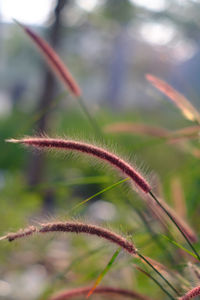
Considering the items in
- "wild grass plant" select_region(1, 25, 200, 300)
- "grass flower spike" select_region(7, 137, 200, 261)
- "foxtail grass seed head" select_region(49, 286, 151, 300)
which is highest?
"grass flower spike" select_region(7, 137, 200, 261)

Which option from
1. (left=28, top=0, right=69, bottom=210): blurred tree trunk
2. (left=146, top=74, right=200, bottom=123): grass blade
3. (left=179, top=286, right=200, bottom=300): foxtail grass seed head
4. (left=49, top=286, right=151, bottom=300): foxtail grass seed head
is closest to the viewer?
(left=179, top=286, right=200, bottom=300): foxtail grass seed head

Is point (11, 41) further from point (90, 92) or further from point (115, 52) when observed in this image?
point (90, 92)

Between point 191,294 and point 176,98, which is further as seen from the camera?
point 176,98

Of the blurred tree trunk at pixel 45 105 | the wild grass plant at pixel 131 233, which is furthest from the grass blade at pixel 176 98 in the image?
the blurred tree trunk at pixel 45 105

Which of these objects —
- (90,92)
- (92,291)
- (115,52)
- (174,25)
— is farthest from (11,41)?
(90,92)

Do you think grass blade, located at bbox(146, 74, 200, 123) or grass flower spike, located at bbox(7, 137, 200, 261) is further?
grass blade, located at bbox(146, 74, 200, 123)

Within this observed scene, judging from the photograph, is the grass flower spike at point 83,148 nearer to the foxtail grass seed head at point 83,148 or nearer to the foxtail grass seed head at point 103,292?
the foxtail grass seed head at point 83,148

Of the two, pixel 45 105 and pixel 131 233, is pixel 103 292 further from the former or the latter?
pixel 45 105

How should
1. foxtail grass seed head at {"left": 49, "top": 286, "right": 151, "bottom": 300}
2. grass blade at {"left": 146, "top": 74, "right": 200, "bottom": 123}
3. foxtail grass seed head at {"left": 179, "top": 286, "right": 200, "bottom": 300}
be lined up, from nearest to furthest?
foxtail grass seed head at {"left": 179, "top": 286, "right": 200, "bottom": 300}
foxtail grass seed head at {"left": 49, "top": 286, "right": 151, "bottom": 300}
grass blade at {"left": 146, "top": 74, "right": 200, "bottom": 123}

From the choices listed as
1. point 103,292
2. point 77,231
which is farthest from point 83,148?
point 103,292

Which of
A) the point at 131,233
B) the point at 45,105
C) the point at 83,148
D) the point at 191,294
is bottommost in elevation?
the point at 45,105

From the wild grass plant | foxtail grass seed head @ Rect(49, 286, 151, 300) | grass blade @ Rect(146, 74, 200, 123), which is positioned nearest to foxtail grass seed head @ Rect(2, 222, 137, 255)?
the wild grass plant

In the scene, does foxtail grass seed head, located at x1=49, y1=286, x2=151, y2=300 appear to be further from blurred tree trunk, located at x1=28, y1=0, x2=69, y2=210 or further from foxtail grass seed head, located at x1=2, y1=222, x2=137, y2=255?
blurred tree trunk, located at x1=28, y1=0, x2=69, y2=210
